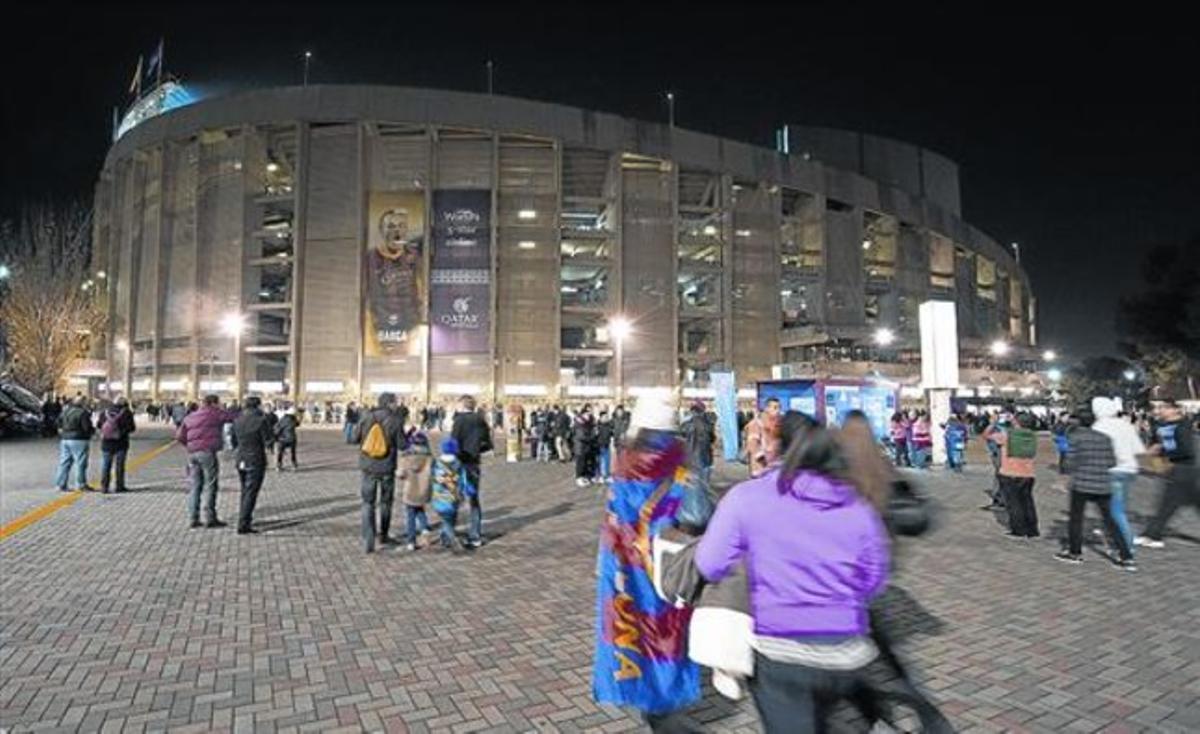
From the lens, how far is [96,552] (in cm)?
735

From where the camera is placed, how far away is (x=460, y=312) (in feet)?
166

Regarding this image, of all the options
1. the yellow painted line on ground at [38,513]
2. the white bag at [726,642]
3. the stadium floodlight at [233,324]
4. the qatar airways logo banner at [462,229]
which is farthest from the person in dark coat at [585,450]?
the stadium floodlight at [233,324]

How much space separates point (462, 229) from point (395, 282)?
663 cm

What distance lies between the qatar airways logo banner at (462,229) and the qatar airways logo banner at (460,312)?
3.00ft

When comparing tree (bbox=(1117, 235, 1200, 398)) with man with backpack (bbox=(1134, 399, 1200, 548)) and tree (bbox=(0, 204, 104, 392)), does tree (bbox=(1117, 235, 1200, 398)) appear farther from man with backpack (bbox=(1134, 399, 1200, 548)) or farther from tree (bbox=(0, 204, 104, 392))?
tree (bbox=(0, 204, 104, 392))

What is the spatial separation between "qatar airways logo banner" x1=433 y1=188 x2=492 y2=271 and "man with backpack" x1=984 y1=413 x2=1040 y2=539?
1796 inches

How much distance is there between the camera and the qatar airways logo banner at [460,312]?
165ft

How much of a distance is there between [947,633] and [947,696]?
1199 mm

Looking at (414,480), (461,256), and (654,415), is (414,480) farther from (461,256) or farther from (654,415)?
(461,256)

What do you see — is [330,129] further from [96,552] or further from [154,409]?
[96,552]

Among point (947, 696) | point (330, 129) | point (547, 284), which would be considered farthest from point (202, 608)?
point (330, 129)

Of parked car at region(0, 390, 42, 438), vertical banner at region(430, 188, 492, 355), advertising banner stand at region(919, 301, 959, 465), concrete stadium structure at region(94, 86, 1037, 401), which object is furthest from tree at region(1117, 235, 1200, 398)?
parked car at region(0, 390, 42, 438)

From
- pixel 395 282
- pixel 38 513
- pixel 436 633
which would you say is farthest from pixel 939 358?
pixel 395 282

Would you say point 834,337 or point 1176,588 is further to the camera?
point 834,337
